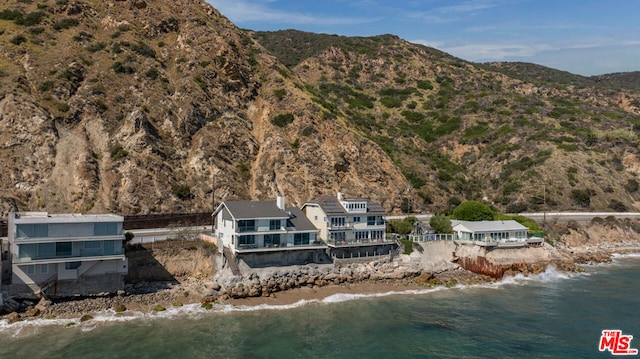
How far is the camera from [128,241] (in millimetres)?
47375

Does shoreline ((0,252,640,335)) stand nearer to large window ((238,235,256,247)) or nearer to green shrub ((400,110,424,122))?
large window ((238,235,256,247))

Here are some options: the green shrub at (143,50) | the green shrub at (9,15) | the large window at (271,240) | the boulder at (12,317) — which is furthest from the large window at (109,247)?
the green shrub at (9,15)

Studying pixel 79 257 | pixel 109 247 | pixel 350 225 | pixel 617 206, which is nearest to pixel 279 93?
pixel 350 225

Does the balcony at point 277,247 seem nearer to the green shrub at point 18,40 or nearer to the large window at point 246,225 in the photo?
the large window at point 246,225

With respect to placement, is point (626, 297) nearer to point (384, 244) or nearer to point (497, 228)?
point (497, 228)

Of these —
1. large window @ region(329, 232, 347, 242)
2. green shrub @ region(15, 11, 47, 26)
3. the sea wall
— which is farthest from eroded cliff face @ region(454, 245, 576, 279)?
green shrub @ region(15, 11, 47, 26)

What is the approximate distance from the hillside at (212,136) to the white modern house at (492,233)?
13.6 m

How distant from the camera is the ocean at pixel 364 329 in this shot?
33688 mm

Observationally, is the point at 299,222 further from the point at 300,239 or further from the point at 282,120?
the point at 282,120

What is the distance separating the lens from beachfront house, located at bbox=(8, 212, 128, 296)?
39.5 m

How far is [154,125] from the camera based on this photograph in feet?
232

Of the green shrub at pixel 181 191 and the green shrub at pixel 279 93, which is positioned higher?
the green shrub at pixel 279 93

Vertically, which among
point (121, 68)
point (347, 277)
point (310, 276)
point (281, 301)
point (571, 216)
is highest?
point (121, 68)

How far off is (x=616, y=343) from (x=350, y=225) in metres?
28.9
